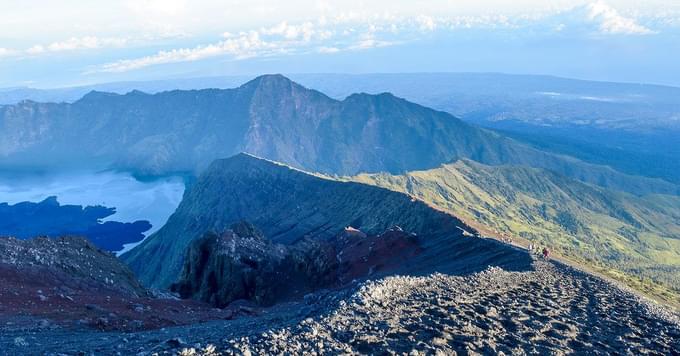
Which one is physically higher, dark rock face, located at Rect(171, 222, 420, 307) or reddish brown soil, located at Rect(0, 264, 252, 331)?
reddish brown soil, located at Rect(0, 264, 252, 331)

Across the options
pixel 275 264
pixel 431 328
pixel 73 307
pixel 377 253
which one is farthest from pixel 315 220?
pixel 431 328

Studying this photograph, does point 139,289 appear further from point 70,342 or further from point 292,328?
point 292,328

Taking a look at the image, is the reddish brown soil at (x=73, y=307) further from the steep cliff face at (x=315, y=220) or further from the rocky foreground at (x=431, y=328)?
the steep cliff face at (x=315, y=220)

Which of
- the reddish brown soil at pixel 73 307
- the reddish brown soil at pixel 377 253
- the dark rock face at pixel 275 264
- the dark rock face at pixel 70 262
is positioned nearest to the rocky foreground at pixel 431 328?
the reddish brown soil at pixel 73 307

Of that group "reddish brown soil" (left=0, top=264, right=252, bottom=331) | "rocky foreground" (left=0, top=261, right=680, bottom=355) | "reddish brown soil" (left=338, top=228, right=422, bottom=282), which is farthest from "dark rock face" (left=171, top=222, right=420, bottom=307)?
"rocky foreground" (left=0, top=261, right=680, bottom=355)

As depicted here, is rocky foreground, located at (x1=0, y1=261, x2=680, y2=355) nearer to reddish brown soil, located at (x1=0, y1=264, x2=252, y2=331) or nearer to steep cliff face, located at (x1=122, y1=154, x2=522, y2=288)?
reddish brown soil, located at (x1=0, y1=264, x2=252, y2=331)

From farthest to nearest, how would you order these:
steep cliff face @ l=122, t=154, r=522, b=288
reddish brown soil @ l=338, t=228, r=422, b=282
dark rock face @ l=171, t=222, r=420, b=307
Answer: dark rock face @ l=171, t=222, r=420, b=307 < reddish brown soil @ l=338, t=228, r=422, b=282 < steep cliff face @ l=122, t=154, r=522, b=288
